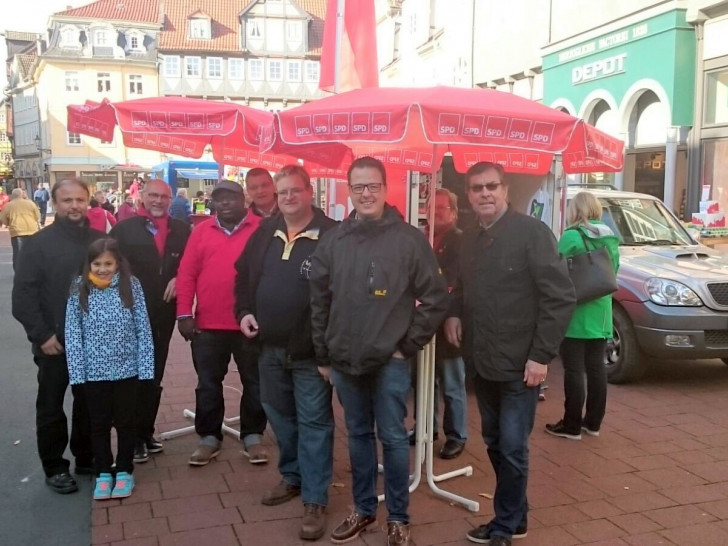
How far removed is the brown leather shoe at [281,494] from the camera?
4141mm

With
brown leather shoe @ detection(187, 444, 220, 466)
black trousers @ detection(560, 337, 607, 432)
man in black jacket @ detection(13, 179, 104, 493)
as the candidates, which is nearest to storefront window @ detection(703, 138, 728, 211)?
black trousers @ detection(560, 337, 607, 432)

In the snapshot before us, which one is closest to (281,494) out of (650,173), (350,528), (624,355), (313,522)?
(313,522)

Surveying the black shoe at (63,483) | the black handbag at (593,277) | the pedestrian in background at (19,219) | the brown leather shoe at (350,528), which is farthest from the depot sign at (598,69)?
the black shoe at (63,483)

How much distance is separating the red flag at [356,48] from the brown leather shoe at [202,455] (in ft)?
10.2

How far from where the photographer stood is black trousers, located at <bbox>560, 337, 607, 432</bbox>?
523 centimetres

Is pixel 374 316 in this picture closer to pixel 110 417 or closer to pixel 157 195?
pixel 110 417

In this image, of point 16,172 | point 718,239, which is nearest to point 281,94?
point 16,172

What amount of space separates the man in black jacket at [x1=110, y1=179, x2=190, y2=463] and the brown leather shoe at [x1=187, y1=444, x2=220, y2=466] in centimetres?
35

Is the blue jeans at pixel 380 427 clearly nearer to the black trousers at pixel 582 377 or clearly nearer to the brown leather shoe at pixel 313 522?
the brown leather shoe at pixel 313 522

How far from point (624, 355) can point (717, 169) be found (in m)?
9.46

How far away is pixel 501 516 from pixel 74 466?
2.91 metres

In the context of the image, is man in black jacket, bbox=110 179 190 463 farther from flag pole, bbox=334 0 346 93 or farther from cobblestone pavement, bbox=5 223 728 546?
flag pole, bbox=334 0 346 93

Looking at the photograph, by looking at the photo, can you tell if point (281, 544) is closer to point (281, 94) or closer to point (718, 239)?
point (718, 239)

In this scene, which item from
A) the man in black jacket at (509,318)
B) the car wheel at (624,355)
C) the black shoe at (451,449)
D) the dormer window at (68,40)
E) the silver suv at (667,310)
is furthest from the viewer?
the dormer window at (68,40)
